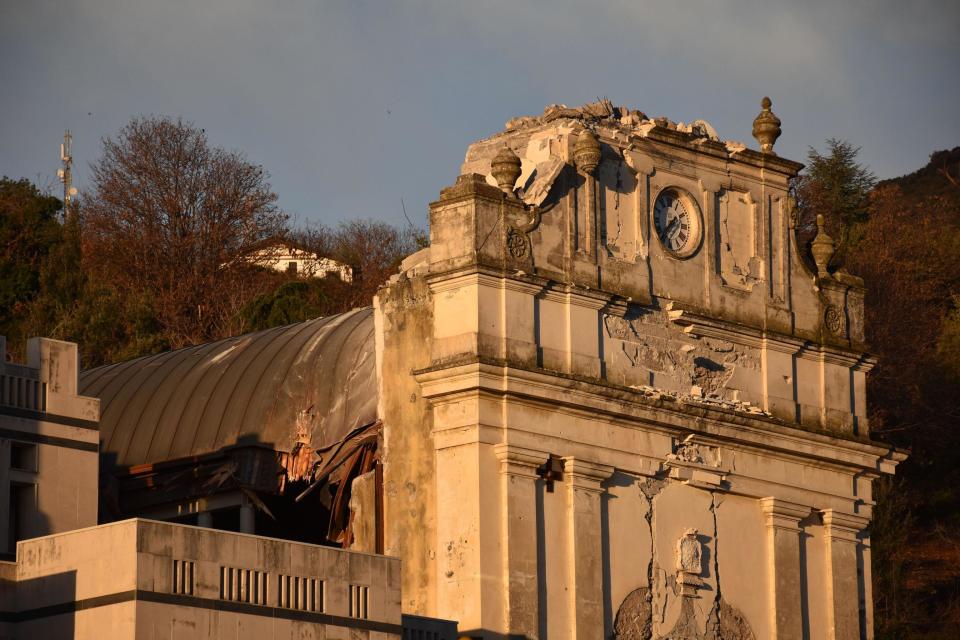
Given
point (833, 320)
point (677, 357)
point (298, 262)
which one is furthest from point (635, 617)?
point (298, 262)

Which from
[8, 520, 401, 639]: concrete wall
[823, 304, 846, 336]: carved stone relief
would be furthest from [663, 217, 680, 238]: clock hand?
[8, 520, 401, 639]: concrete wall

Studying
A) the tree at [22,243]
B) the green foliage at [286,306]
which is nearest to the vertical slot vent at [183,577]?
the green foliage at [286,306]

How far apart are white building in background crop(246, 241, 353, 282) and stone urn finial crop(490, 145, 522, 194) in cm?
3604

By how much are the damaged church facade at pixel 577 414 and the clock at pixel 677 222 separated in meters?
0.05

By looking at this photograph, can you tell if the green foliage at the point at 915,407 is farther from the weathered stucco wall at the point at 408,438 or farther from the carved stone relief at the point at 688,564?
the weathered stucco wall at the point at 408,438

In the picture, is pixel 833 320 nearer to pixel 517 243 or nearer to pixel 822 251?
pixel 822 251

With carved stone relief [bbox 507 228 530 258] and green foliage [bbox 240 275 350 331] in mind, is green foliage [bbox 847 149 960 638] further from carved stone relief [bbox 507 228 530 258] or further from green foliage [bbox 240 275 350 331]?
carved stone relief [bbox 507 228 530 258]

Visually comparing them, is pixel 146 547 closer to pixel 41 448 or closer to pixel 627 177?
pixel 41 448

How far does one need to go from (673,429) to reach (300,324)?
8.48 meters

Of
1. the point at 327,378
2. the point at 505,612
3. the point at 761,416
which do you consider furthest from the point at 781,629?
the point at 327,378

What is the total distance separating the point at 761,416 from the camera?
40969 mm

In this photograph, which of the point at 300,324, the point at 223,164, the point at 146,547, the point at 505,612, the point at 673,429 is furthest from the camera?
the point at 223,164

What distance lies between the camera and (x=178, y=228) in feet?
239

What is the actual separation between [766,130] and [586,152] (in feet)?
18.2
